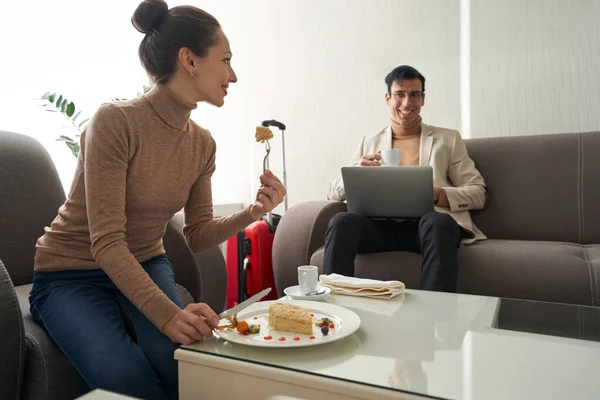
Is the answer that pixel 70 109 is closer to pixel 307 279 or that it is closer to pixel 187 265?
pixel 187 265

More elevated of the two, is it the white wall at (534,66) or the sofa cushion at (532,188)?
the white wall at (534,66)

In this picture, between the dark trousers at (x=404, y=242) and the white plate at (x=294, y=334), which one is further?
the dark trousers at (x=404, y=242)

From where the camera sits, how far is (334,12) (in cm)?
302

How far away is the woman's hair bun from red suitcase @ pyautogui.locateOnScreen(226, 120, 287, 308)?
1444 millimetres

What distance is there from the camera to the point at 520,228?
6.95ft

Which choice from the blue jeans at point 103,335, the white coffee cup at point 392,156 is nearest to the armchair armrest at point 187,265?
the blue jeans at point 103,335

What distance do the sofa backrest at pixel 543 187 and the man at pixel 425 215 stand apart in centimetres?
12

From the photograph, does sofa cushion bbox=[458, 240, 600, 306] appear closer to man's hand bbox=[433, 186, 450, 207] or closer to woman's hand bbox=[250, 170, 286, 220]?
man's hand bbox=[433, 186, 450, 207]

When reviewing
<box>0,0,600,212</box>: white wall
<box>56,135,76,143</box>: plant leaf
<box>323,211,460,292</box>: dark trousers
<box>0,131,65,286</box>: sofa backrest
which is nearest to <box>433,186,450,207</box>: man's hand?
<box>323,211,460,292</box>: dark trousers

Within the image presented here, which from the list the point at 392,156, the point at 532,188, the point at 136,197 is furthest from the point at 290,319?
the point at 532,188

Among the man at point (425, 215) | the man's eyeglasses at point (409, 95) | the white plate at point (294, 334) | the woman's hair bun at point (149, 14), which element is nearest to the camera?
the white plate at point (294, 334)

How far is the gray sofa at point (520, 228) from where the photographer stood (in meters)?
1.64

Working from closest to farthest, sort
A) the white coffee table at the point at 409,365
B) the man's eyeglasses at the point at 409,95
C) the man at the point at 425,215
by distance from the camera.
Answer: the white coffee table at the point at 409,365 → the man at the point at 425,215 → the man's eyeglasses at the point at 409,95

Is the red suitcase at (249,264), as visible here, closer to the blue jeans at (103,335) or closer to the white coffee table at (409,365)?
the blue jeans at (103,335)
